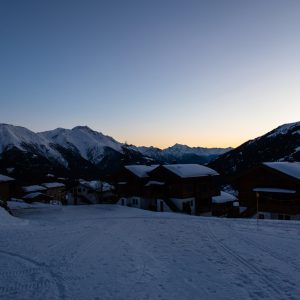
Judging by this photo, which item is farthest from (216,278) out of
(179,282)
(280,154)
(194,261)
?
(280,154)

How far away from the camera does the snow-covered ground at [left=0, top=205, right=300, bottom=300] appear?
32.3 feet

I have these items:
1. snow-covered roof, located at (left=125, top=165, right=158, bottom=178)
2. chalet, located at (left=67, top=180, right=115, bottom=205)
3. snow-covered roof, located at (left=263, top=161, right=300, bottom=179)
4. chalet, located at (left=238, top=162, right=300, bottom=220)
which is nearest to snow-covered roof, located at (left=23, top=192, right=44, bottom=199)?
chalet, located at (left=67, top=180, right=115, bottom=205)

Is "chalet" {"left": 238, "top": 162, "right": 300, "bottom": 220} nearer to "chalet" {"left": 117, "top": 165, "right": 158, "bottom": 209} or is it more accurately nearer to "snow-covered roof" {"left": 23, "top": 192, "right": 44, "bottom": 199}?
"chalet" {"left": 117, "top": 165, "right": 158, "bottom": 209}

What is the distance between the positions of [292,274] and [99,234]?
38.6 ft

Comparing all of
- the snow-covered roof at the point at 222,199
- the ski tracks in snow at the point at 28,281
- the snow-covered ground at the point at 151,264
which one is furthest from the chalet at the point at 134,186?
the ski tracks in snow at the point at 28,281

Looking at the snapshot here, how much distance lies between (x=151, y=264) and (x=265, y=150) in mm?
147433

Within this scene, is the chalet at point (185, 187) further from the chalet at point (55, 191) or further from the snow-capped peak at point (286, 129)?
the snow-capped peak at point (286, 129)

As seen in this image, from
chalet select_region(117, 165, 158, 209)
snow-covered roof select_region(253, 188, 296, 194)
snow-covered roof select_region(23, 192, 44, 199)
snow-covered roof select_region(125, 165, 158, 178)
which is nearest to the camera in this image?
snow-covered roof select_region(253, 188, 296, 194)

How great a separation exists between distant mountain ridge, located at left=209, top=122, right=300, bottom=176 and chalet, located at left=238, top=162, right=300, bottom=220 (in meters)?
91.1

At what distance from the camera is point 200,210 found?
48.2 metres

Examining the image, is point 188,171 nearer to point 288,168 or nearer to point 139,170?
point 139,170

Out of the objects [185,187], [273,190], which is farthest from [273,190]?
[185,187]

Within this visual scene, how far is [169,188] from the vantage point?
46.6m

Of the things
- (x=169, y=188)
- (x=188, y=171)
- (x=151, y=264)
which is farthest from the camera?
(x=188, y=171)
